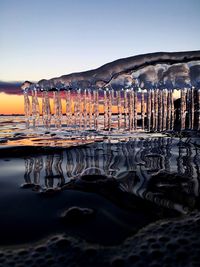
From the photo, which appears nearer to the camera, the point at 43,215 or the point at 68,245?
the point at 68,245

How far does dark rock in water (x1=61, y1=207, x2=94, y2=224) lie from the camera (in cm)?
165

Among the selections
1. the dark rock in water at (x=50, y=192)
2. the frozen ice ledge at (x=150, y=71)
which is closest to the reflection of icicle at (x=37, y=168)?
the dark rock in water at (x=50, y=192)

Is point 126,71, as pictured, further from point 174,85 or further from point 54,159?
point 54,159

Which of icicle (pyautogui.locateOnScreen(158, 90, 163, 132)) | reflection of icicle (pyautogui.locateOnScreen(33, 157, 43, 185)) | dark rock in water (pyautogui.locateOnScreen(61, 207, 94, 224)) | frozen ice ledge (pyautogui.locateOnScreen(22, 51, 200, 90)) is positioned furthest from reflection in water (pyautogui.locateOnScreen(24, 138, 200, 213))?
icicle (pyautogui.locateOnScreen(158, 90, 163, 132))

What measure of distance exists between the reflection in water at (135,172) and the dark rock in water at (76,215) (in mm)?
516

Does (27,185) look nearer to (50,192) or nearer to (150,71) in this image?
(50,192)

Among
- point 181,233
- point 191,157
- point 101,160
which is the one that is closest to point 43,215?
point 181,233

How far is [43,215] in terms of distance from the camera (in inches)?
67.3

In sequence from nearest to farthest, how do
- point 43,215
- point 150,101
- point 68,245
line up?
point 68,245 → point 43,215 → point 150,101

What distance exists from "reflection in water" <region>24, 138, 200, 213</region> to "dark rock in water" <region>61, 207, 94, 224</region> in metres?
0.52

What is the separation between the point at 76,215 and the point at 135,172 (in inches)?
48.5

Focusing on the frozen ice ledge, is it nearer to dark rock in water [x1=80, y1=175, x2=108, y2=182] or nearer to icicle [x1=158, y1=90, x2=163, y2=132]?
icicle [x1=158, y1=90, x2=163, y2=132]

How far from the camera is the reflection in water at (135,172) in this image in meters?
2.04

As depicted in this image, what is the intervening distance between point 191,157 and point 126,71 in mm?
2833
